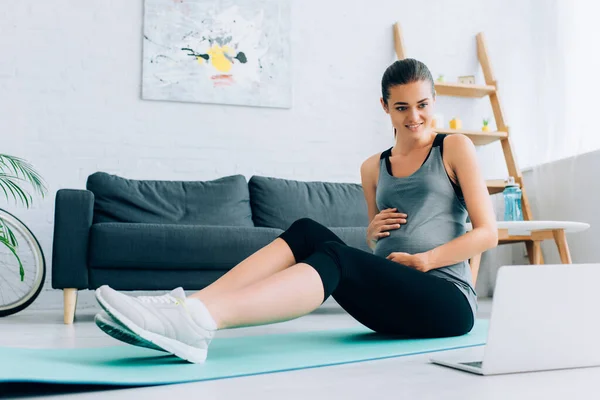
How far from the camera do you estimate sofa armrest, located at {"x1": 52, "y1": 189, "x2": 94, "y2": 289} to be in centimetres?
264

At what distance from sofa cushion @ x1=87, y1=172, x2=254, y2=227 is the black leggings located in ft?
5.53

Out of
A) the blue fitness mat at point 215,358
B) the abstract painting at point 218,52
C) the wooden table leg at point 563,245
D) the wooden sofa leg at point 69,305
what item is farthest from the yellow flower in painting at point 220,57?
the blue fitness mat at point 215,358

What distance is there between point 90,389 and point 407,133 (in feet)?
3.34

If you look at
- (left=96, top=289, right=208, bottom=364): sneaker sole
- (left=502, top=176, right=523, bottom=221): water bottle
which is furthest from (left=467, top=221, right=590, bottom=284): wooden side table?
(left=96, top=289, right=208, bottom=364): sneaker sole

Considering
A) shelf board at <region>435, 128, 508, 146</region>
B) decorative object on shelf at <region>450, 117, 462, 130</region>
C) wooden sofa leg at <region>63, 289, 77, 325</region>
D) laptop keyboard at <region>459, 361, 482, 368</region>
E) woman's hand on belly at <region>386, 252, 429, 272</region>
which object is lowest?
wooden sofa leg at <region>63, 289, 77, 325</region>

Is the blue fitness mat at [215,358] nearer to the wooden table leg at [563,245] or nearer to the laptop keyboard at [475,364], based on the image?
the laptop keyboard at [475,364]

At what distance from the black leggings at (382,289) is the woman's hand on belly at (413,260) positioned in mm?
29

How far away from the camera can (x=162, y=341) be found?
1175mm

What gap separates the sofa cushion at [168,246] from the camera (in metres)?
2.66

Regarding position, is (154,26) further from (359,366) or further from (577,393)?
(577,393)

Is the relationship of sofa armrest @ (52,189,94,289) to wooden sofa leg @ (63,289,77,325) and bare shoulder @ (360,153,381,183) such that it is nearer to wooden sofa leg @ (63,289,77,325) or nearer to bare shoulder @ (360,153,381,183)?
wooden sofa leg @ (63,289,77,325)

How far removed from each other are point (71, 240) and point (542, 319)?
2081 millimetres

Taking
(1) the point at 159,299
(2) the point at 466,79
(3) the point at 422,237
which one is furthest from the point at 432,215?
(2) the point at 466,79

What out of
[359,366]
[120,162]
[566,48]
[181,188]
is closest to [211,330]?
[359,366]
